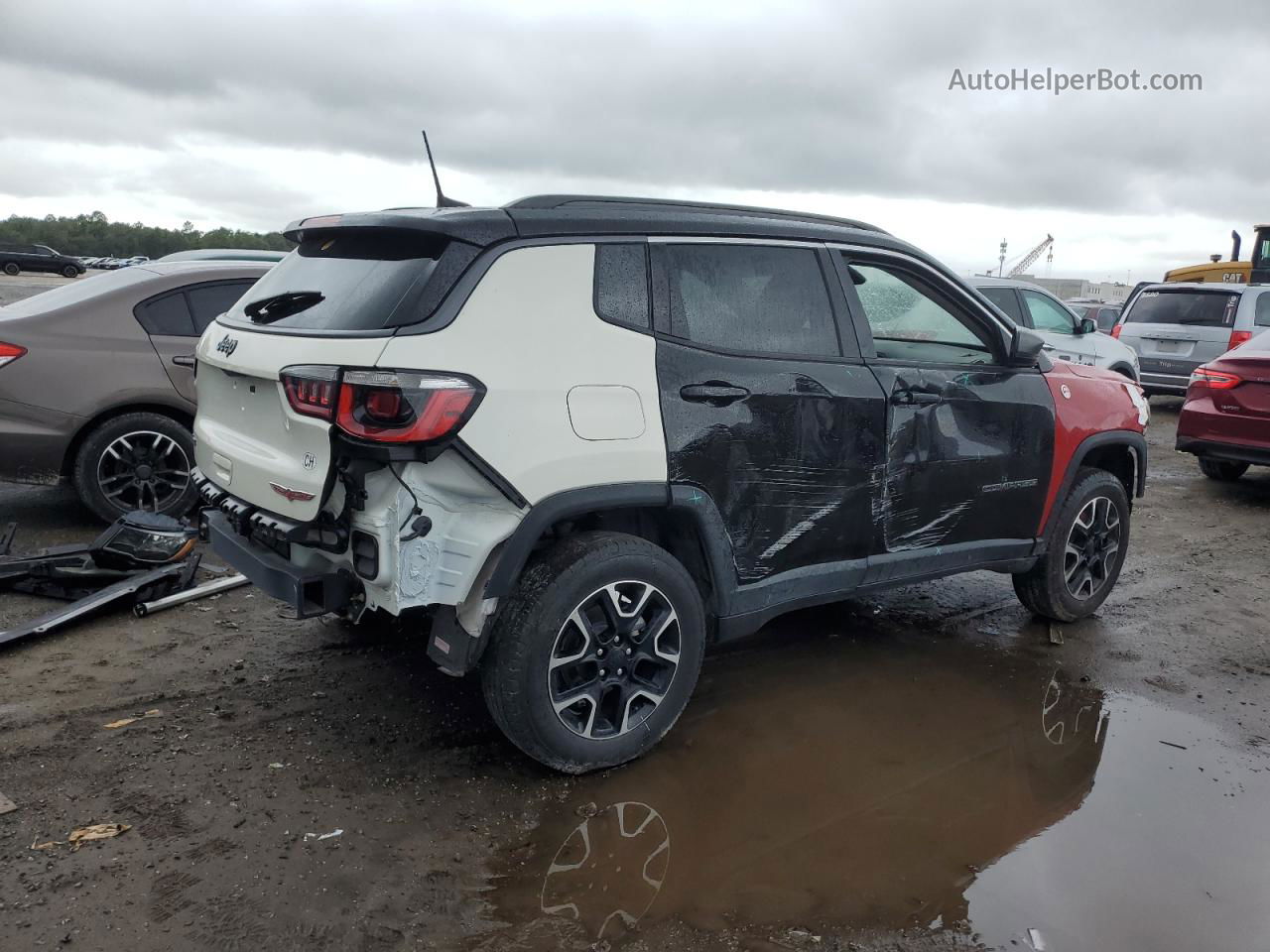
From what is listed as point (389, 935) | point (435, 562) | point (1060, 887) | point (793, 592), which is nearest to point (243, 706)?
point (435, 562)

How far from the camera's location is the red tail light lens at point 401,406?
10.0 ft

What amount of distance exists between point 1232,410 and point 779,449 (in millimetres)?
6651

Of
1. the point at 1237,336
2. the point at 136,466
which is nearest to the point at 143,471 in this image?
the point at 136,466

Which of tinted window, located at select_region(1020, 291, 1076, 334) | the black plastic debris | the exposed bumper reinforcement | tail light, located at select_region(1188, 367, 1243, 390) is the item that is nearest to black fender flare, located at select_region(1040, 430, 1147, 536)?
the exposed bumper reinforcement

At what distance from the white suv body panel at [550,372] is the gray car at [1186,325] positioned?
40.6 feet

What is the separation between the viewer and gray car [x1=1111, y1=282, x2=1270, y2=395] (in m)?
13.4

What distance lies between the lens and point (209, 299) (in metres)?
6.52

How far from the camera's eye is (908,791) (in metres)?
3.61

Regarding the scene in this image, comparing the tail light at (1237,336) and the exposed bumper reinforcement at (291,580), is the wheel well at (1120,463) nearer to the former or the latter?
the exposed bumper reinforcement at (291,580)

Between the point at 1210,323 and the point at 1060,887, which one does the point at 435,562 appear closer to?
the point at 1060,887

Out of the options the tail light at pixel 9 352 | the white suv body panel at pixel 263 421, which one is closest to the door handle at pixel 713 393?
the white suv body panel at pixel 263 421

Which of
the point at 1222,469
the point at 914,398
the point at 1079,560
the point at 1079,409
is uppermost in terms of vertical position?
the point at 914,398

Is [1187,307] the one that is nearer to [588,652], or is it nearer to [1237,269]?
[1237,269]

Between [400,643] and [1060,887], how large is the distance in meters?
2.90
